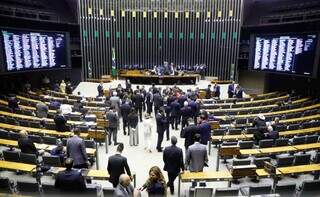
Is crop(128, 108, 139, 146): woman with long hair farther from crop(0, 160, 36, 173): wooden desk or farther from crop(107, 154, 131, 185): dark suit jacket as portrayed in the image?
crop(107, 154, 131, 185): dark suit jacket

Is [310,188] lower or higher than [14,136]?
lower

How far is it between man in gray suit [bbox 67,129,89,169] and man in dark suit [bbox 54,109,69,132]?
7.77 ft

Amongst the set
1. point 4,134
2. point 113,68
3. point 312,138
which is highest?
point 113,68

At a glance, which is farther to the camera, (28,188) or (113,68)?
(113,68)

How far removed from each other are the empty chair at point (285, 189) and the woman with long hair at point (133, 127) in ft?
16.5

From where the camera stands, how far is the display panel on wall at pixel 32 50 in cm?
1384

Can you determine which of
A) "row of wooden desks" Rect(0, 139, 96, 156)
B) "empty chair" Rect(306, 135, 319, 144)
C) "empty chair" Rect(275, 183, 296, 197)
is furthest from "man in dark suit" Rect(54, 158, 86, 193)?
"empty chair" Rect(306, 135, 319, 144)

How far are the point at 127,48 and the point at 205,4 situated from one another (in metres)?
7.21

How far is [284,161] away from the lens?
23.7 ft

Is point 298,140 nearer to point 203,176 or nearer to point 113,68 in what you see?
point 203,176

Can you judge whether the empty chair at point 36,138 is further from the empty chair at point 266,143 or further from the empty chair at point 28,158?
the empty chair at point 266,143

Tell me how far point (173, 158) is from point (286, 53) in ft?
38.2

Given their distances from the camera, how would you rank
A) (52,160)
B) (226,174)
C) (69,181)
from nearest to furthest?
(69,181) → (226,174) → (52,160)

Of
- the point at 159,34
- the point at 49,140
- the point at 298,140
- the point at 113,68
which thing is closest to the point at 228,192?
the point at 298,140
